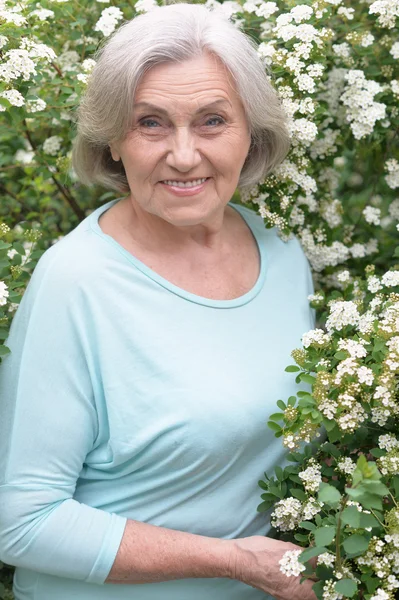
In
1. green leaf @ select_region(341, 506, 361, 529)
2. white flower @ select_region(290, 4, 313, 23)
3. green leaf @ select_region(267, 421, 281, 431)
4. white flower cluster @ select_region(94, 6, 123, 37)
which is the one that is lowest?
green leaf @ select_region(267, 421, 281, 431)

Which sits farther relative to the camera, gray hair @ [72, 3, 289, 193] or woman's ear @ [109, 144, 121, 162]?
woman's ear @ [109, 144, 121, 162]

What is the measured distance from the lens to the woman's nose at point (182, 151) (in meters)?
2.19

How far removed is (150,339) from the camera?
2.24 m

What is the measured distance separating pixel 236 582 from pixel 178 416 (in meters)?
0.54

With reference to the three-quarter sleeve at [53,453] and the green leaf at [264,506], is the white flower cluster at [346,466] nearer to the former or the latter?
the green leaf at [264,506]

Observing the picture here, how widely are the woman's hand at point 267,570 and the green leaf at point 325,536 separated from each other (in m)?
0.41

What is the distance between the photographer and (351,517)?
1.68 m

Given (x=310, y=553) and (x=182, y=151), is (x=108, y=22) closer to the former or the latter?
(x=182, y=151)

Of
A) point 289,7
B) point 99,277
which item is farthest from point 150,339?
point 289,7

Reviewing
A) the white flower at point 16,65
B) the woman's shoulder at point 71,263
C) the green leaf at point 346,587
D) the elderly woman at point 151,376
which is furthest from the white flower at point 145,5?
the green leaf at point 346,587

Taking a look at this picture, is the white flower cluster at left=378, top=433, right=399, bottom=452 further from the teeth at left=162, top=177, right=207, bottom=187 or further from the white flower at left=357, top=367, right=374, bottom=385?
the teeth at left=162, top=177, right=207, bottom=187

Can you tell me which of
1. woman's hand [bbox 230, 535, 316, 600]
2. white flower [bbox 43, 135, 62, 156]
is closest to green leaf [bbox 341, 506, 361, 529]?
woman's hand [bbox 230, 535, 316, 600]

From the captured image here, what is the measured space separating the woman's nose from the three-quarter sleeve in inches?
15.7

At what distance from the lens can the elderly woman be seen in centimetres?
A: 216
